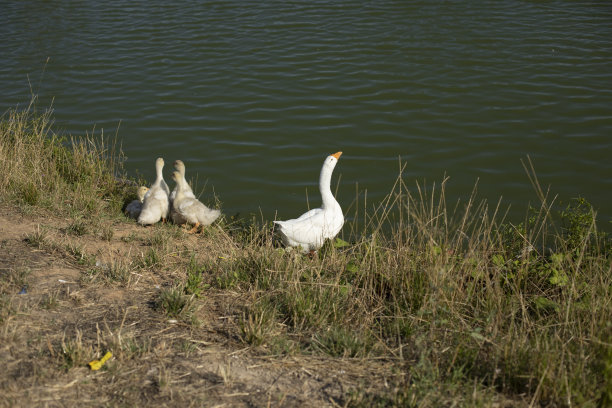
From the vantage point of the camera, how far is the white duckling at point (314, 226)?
708 cm

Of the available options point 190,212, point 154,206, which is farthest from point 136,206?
point 190,212

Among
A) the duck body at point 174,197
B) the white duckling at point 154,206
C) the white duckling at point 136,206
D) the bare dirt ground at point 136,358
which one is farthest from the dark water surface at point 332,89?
the bare dirt ground at point 136,358

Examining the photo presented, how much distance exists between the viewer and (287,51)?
14477 mm

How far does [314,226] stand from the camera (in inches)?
283

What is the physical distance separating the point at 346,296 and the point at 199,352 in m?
1.33

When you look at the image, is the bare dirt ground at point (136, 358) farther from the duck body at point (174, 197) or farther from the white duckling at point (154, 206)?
the duck body at point (174, 197)

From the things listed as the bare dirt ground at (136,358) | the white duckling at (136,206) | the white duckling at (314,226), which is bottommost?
the white duckling at (136,206)

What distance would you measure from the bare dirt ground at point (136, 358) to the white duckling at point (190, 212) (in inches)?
97.0

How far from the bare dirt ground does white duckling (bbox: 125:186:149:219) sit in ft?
9.27

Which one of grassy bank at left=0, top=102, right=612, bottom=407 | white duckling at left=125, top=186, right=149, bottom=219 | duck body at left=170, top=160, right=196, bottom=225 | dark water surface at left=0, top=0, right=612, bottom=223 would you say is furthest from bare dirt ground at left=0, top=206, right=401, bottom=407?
dark water surface at left=0, top=0, right=612, bottom=223

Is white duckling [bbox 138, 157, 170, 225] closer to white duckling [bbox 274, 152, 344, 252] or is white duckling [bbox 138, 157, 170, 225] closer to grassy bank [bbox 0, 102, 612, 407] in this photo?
grassy bank [bbox 0, 102, 612, 407]

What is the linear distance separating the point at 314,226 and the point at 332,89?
6.05 m

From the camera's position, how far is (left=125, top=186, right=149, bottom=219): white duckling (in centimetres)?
828

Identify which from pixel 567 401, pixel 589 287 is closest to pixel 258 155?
pixel 589 287
